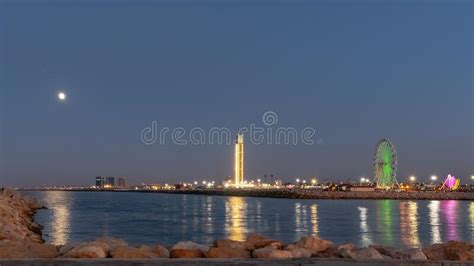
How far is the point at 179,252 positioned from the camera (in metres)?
10.3

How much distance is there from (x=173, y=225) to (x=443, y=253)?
115 ft

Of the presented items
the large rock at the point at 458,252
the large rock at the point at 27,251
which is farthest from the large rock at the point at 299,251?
the large rock at the point at 27,251

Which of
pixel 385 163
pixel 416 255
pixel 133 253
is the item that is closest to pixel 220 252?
pixel 133 253

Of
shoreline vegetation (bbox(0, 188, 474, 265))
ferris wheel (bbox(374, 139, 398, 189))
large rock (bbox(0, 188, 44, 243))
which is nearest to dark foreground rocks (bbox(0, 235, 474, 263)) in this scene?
shoreline vegetation (bbox(0, 188, 474, 265))

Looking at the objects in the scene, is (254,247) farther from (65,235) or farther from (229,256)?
(65,235)

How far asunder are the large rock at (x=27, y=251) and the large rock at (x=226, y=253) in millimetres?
2642

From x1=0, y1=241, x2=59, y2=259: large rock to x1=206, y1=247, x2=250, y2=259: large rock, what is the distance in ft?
8.67

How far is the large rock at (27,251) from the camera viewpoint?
9289 mm

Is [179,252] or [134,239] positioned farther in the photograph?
[134,239]

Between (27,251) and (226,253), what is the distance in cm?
326

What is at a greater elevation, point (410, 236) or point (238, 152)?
point (238, 152)

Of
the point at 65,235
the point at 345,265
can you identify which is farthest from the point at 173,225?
the point at 345,265

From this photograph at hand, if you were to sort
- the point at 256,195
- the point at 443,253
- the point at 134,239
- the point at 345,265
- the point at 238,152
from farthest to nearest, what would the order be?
1. the point at 238,152
2. the point at 256,195
3. the point at 134,239
4. the point at 443,253
5. the point at 345,265

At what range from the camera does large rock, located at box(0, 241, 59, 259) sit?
929cm
